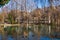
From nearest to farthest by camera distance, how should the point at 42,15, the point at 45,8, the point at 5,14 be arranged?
the point at 45,8, the point at 42,15, the point at 5,14

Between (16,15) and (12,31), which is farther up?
(16,15)

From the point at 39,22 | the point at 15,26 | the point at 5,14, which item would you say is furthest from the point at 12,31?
the point at 39,22

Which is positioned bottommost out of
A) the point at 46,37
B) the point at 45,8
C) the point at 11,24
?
the point at 46,37

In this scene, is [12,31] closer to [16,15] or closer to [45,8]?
[16,15]

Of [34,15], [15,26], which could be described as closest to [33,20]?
[34,15]

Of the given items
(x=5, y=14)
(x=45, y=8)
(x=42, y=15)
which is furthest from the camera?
(x=5, y=14)

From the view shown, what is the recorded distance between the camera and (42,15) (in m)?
5.65

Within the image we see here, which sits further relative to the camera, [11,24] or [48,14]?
[11,24]

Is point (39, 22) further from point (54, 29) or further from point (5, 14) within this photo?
point (5, 14)

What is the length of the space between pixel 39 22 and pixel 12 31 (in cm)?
98

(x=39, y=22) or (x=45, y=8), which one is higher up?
(x=45, y=8)

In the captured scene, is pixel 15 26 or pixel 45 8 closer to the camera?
pixel 45 8

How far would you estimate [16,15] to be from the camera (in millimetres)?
5926

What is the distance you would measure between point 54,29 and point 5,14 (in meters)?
1.71
